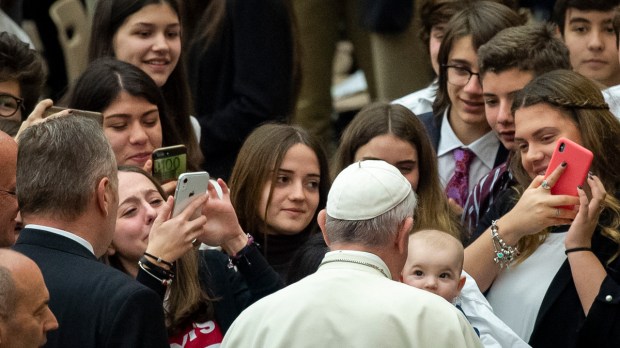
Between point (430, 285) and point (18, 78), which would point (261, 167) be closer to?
point (430, 285)

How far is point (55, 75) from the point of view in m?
10.5

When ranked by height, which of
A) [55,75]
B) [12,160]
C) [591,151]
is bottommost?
[55,75]

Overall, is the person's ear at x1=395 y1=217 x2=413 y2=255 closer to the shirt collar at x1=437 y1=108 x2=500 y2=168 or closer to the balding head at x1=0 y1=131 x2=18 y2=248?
the balding head at x1=0 y1=131 x2=18 y2=248

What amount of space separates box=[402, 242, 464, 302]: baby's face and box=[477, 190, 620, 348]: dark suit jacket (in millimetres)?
445

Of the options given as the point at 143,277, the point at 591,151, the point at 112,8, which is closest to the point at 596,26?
the point at 591,151

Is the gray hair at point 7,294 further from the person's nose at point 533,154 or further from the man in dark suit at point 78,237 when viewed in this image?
the person's nose at point 533,154

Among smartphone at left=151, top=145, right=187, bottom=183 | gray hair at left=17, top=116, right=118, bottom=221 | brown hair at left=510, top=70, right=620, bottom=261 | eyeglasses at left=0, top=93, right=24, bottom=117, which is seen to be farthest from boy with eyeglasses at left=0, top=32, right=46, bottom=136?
brown hair at left=510, top=70, right=620, bottom=261

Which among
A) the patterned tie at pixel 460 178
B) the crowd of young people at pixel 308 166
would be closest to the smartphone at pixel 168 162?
the crowd of young people at pixel 308 166

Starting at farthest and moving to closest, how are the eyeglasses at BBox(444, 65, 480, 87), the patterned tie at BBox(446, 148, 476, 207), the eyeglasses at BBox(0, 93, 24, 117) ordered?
the eyeglasses at BBox(444, 65, 480, 87) < the patterned tie at BBox(446, 148, 476, 207) < the eyeglasses at BBox(0, 93, 24, 117)

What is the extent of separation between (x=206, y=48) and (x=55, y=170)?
2.96 m

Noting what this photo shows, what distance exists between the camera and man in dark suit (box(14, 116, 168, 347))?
4312 mm

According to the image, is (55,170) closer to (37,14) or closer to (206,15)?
(206,15)

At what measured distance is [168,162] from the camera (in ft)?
19.4

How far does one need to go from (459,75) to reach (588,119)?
1.13m
